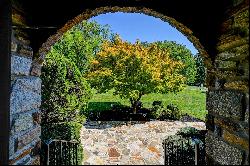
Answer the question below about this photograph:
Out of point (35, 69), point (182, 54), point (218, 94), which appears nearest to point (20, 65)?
point (35, 69)

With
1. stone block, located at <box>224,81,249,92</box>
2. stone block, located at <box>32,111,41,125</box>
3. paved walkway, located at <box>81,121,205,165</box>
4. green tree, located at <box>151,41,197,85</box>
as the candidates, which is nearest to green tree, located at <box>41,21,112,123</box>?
paved walkway, located at <box>81,121,205,165</box>

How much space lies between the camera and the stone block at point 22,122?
9.55 feet

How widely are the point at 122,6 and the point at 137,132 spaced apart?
953 centimetres

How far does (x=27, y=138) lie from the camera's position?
3.26m

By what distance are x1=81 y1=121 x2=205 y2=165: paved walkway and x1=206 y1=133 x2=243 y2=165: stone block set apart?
507 centimetres

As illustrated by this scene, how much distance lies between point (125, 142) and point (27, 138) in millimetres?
7917

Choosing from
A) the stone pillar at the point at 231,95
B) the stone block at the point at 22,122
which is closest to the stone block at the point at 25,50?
the stone block at the point at 22,122

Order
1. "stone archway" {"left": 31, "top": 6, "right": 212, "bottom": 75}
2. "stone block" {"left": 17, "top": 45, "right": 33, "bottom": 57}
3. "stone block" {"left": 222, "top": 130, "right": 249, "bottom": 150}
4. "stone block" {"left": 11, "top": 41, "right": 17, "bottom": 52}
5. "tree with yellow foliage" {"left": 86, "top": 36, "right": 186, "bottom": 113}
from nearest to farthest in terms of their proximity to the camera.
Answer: "stone block" {"left": 222, "top": 130, "right": 249, "bottom": 150} → "stone block" {"left": 11, "top": 41, "right": 17, "bottom": 52} → "stone block" {"left": 17, "top": 45, "right": 33, "bottom": 57} → "stone archway" {"left": 31, "top": 6, "right": 212, "bottom": 75} → "tree with yellow foliage" {"left": 86, "top": 36, "right": 186, "bottom": 113}

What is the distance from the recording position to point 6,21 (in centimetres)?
271

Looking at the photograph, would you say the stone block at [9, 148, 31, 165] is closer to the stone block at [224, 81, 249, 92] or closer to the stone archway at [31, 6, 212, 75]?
the stone archway at [31, 6, 212, 75]

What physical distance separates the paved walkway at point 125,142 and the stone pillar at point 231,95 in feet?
17.4

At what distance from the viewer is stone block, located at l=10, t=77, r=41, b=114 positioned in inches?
114

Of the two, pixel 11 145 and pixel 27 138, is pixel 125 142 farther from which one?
pixel 11 145

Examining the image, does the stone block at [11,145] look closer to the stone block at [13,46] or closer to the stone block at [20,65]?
the stone block at [20,65]
